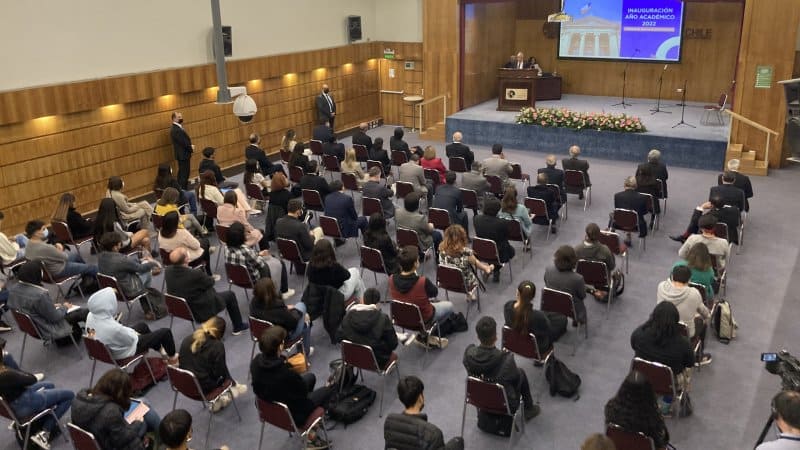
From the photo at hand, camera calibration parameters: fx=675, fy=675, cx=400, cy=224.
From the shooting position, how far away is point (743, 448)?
221 inches

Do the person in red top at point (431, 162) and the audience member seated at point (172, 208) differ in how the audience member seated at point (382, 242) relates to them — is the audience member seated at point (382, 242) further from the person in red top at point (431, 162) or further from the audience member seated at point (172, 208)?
the person in red top at point (431, 162)

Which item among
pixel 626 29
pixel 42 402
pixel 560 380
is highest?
pixel 626 29

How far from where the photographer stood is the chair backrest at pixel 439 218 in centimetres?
949

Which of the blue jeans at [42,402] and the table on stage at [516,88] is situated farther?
the table on stage at [516,88]

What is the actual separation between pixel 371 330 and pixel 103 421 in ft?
7.42

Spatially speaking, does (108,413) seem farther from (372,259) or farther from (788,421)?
(788,421)

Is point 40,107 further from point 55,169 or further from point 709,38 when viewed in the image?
point 709,38

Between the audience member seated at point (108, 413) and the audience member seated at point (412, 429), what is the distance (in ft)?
6.21

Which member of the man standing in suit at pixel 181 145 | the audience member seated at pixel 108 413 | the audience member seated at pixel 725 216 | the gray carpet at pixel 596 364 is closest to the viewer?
the audience member seated at pixel 108 413

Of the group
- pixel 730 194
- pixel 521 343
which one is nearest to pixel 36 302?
pixel 521 343

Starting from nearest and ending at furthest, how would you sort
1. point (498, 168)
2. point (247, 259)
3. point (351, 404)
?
1. point (351, 404)
2. point (247, 259)
3. point (498, 168)

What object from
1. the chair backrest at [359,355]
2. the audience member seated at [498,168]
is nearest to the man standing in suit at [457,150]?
the audience member seated at [498,168]

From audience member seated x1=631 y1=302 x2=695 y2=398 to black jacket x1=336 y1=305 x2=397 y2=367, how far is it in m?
2.16

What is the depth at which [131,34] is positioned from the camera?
40.2 feet
